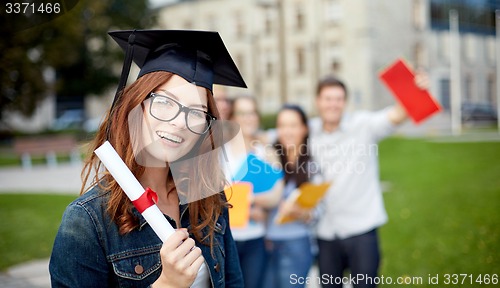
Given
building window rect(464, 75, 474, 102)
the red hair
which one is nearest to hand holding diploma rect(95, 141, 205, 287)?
the red hair

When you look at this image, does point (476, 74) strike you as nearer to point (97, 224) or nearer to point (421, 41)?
point (421, 41)

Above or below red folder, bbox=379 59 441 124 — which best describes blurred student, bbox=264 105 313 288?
below

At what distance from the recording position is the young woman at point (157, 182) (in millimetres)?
1146

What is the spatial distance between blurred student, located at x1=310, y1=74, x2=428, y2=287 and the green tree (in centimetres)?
310

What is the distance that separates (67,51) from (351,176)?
6427mm

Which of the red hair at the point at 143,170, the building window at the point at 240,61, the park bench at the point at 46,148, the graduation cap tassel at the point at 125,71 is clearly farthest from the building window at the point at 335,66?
the park bench at the point at 46,148

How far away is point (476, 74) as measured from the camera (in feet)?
16.0

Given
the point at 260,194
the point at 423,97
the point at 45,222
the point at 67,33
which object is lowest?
the point at 45,222

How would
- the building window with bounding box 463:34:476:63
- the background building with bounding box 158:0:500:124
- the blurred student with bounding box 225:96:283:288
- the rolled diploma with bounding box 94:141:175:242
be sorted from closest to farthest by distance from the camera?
1. the rolled diploma with bounding box 94:141:175:242
2. the blurred student with bounding box 225:96:283:288
3. the background building with bounding box 158:0:500:124
4. the building window with bounding box 463:34:476:63

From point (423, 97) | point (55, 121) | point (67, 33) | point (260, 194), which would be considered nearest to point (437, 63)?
point (423, 97)

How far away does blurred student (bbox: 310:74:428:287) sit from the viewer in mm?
2729

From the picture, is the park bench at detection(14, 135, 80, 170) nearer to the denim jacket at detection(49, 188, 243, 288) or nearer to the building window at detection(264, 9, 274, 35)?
the building window at detection(264, 9, 274, 35)

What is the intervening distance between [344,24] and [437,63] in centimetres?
80

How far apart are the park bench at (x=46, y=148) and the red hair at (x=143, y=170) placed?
10986mm
